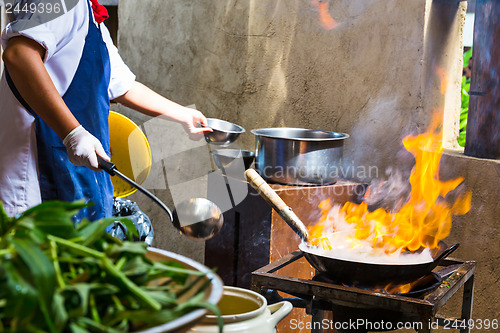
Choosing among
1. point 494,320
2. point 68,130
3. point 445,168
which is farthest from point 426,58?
point 68,130

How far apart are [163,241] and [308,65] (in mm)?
1914

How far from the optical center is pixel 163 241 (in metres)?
4.35

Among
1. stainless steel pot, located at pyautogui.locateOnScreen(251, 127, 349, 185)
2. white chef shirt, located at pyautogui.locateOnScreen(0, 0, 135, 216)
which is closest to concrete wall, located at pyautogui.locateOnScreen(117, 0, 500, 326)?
stainless steel pot, located at pyautogui.locateOnScreen(251, 127, 349, 185)

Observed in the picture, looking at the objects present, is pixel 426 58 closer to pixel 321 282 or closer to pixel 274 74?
pixel 274 74

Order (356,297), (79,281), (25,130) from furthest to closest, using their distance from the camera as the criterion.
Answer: (25,130) < (356,297) < (79,281)

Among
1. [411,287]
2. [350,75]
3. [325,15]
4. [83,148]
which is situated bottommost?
[411,287]

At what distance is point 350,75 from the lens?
10.5ft

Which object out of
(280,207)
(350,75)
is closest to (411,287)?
(280,207)

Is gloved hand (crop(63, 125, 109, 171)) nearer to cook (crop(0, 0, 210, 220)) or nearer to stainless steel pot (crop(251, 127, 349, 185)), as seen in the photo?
cook (crop(0, 0, 210, 220))

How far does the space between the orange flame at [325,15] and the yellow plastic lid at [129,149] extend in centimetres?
136

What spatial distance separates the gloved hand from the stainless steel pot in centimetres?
111

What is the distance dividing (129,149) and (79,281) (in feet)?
6.35

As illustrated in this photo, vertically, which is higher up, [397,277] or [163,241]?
[397,277]

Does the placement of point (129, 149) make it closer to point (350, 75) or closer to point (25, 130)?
point (25, 130)
